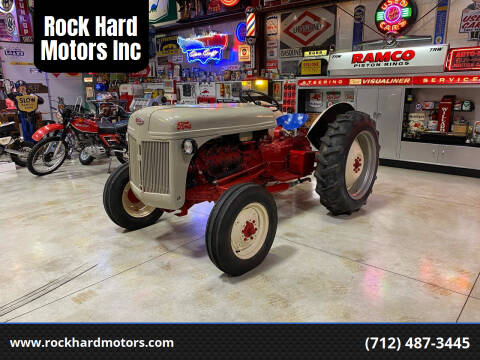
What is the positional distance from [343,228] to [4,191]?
420cm

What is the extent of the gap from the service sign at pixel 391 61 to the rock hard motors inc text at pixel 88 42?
3.33 m

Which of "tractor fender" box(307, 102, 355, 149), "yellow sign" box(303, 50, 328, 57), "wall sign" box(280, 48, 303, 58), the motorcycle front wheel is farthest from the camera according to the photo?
"wall sign" box(280, 48, 303, 58)

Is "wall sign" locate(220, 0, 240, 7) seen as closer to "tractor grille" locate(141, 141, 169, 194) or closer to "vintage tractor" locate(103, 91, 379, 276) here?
"vintage tractor" locate(103, 91, 379, 276)

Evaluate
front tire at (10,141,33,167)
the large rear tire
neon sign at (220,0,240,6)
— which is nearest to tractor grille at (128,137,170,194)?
the large rear tire

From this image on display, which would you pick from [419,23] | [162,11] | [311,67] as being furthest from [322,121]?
[162,11]

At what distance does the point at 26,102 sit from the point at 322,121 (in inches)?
235

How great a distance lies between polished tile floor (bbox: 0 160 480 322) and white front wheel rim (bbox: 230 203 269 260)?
0.57ft

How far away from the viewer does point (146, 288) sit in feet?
7.46

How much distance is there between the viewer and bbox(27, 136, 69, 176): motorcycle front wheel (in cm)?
529

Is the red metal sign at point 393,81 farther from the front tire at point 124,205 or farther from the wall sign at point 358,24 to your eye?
the front tire at point 124,205

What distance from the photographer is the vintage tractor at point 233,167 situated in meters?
2.38

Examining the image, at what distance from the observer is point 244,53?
870 centimetres

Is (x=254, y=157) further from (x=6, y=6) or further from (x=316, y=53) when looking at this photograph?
(x=6, y=6)

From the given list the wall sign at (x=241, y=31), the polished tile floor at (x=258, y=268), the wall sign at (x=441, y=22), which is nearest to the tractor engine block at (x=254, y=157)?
the polished tile floor at (x=258, y=268)
